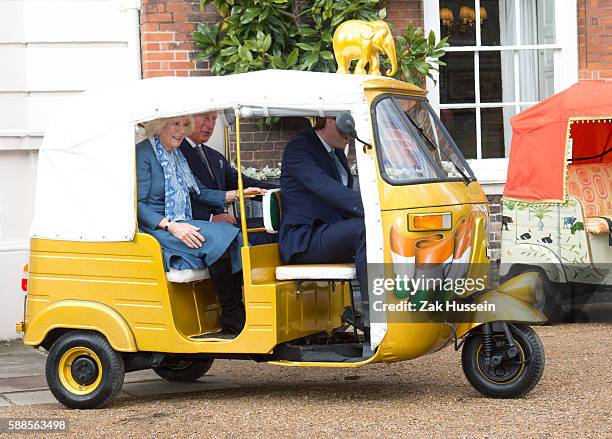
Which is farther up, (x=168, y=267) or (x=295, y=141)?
(x=295, y=141)

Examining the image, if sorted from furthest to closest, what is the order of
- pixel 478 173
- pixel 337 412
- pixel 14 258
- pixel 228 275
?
1. pixel 478 173
2. pixel 14 258
3. pixel 228 275
4. pixel 337 412

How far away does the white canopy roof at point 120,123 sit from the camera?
23.1ft

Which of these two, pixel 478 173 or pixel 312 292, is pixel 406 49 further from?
pixel 312 292

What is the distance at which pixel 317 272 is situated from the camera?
281 inches

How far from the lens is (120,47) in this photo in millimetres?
11039

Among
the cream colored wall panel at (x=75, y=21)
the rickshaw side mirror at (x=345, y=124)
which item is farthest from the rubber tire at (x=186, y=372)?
the cream colored wall panel at (x=75, y=21)

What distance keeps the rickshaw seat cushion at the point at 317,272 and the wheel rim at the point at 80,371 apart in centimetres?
119

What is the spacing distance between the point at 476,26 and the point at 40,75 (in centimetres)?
418

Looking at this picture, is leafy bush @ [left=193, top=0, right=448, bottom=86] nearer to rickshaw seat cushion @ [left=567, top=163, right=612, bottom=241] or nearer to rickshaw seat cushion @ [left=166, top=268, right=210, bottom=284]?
rickshaw seat cushion @ [left=567, top=163, right=612, bottom=241]

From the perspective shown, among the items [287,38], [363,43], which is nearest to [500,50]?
[287,38]

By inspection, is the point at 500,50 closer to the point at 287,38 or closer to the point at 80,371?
the point at 287,38

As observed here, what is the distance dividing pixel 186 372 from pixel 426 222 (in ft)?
7.58

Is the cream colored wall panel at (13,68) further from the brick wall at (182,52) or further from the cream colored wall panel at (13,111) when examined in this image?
the brick wall at (182,52)

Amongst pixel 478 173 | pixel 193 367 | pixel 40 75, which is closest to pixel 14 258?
pixel 40 75
